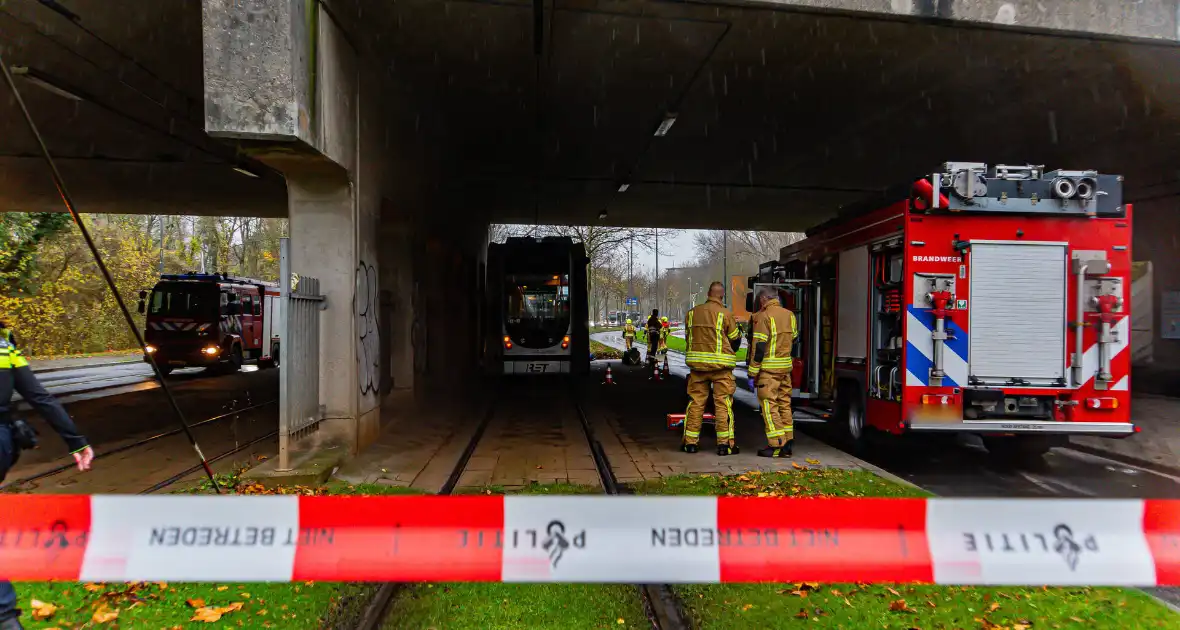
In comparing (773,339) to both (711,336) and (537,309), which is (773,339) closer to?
(711,336)

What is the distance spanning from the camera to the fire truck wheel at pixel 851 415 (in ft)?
27.3

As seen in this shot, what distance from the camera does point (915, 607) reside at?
3697 millimetres

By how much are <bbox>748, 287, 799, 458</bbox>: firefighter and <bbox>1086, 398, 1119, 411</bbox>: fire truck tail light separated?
3.09 metres

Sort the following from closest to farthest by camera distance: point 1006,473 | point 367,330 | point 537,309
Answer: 1. point 1006,473
2. point 367,330
3. point 537,309

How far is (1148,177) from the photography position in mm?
13508

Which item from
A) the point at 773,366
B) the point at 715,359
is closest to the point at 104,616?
the point at 715,359

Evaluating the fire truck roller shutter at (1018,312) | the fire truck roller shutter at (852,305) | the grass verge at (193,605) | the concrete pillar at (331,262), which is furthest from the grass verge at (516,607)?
the fire truck roller shutter at (852,305)

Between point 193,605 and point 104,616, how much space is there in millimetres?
408

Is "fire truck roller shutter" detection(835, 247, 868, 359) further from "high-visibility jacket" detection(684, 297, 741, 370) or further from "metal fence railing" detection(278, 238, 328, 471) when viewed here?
"metal fence railing" detection(278, 238, 328, 471)

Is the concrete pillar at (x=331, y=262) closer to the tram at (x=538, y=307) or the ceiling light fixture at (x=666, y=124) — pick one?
the ceiling light fixture at (x=666, y=124)

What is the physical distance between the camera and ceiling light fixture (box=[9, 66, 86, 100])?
8.01 m

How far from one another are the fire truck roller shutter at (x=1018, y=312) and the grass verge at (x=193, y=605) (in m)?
6.51

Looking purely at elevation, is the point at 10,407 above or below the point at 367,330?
below

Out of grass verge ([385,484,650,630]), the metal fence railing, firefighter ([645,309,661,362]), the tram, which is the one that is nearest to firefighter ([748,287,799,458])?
grass verge ([385,484,650,630])
